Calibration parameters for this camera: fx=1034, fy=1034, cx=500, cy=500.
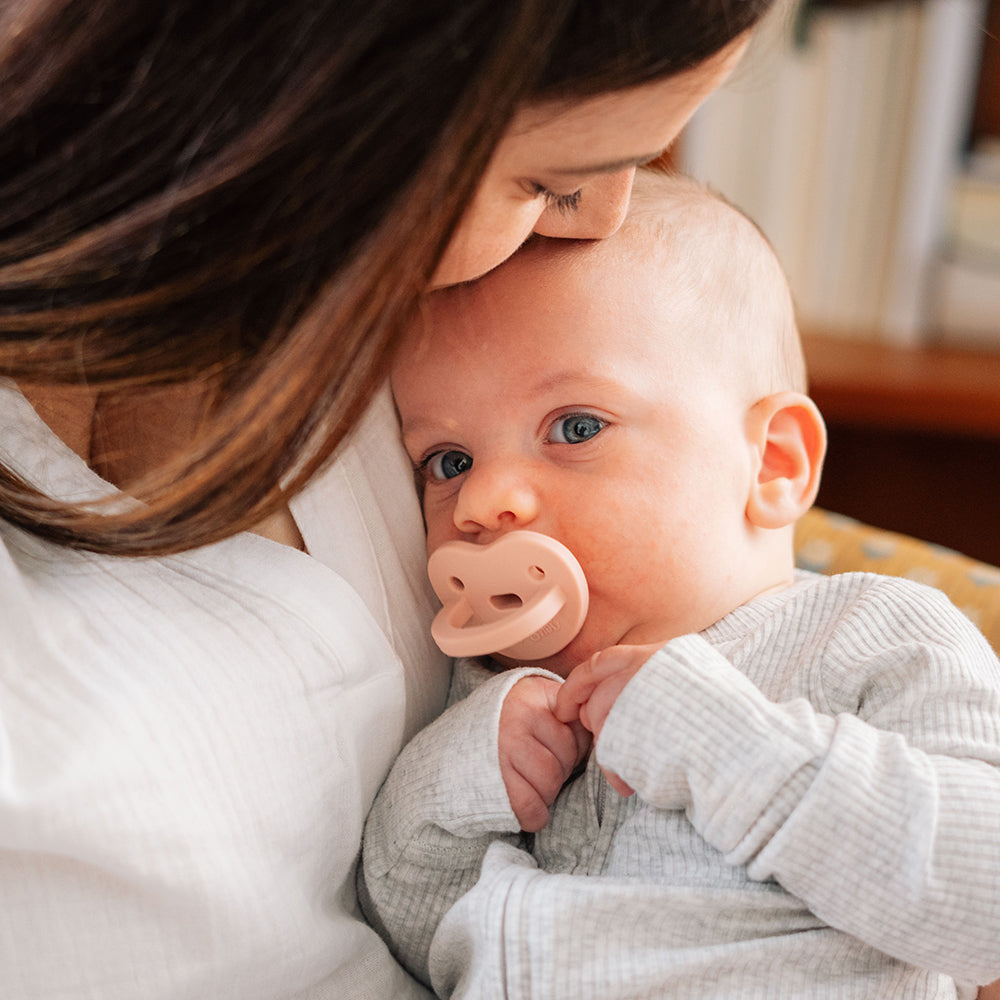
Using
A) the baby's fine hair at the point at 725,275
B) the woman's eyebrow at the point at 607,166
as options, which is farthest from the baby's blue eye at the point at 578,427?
the woman's eyebrow at the point at 607,166

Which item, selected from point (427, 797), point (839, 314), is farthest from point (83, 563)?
point (839, 314)

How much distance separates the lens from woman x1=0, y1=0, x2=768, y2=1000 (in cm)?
48

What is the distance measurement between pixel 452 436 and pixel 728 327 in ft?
0.83

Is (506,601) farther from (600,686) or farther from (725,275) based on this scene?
(725,275)

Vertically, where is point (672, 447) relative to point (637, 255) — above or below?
below

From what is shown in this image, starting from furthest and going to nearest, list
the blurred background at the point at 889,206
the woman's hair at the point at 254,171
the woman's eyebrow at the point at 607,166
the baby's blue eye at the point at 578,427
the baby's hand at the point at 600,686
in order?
the blurred background at the point at 889,206 < the baby's blue eye at the point at 578,427 < the baby's hand at the point at 600,686 < the woman's eyebrow at the point at 607,166 < the woman's hair at the point at 254,171

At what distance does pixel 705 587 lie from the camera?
83 cm

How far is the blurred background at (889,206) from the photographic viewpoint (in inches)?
88.1

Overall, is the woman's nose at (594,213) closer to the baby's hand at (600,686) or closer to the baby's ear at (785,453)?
the baby's ear at (785,453)

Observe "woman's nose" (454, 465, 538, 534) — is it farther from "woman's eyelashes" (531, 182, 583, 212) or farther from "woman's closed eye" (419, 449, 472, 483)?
"woman's eyelashes" (531, 182, 583, 212)

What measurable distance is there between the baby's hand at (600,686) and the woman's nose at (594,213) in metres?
0.32

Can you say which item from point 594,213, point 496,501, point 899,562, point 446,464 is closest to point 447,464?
point 446,464

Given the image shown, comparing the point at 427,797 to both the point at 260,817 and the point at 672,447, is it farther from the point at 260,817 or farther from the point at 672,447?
the point at 672,447

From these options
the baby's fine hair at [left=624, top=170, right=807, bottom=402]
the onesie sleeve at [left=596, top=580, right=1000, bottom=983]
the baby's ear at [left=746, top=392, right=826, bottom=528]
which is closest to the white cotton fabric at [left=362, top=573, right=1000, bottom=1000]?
the onesie sleeve at [left=596, top=580, right=1000, bottom=983]
